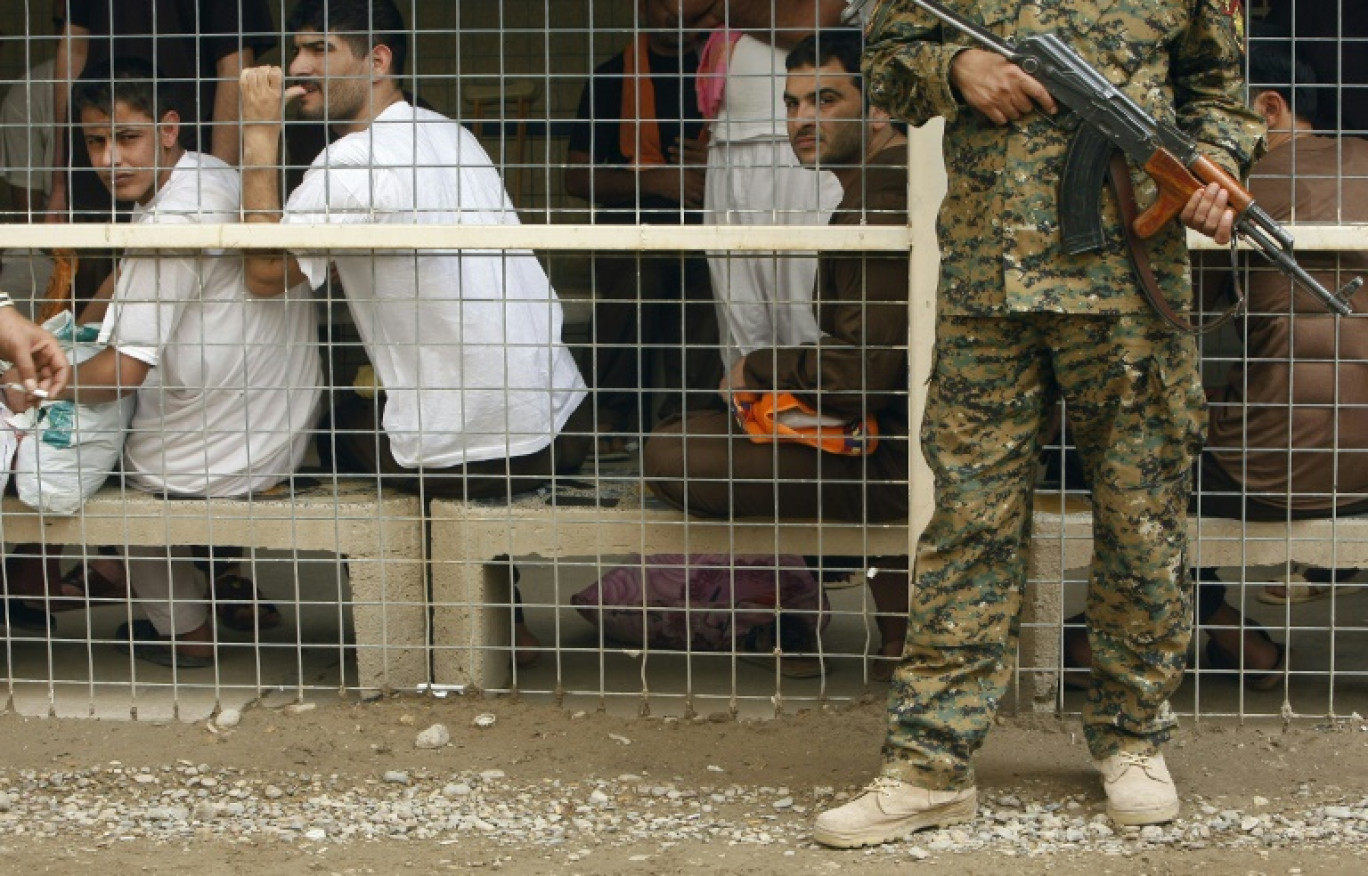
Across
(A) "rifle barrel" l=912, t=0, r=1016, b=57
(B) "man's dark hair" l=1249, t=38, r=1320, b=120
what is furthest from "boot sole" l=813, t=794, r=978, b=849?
(B) "man's dark hair" l=1249, t=38, r=1320, b=120

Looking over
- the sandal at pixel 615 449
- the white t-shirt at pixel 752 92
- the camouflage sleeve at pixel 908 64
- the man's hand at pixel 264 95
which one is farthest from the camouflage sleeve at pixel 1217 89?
the man's hand at pixel 264 95

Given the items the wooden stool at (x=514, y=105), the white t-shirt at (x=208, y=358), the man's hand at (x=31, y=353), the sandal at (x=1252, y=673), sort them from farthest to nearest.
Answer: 1. the wooden stool at (x=514, y=105)
2. the sandal at (x=1252, y=673)
3. the white t-shirt at (x=208, y=358)
4. the man's hand at (x=31, y=353)

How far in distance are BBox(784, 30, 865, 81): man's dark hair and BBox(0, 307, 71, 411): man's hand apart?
1.93m

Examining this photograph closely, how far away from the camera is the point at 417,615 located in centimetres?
483

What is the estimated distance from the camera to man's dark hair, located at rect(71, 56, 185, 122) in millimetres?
4891

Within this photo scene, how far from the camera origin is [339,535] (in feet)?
15.6

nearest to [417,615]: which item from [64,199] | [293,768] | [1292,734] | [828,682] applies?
[293,768]

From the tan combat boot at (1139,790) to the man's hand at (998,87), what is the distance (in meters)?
1.34

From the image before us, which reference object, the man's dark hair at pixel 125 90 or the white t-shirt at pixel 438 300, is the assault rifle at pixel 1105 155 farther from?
the man's dark hair at pixel 125 90

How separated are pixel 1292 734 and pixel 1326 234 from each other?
1182 millimetres

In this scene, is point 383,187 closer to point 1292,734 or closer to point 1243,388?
point 1243,388

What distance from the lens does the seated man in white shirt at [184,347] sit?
15.5 ft

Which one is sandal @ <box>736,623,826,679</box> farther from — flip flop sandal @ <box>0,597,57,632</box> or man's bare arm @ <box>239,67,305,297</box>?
flip flop sandal @ <box>0,597,57,632</box>

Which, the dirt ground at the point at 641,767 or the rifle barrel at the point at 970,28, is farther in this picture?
the dirt ground at the point at 641,767
